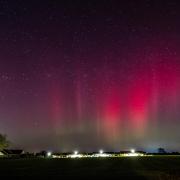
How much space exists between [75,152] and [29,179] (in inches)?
5573

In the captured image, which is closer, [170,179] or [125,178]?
[170,179]

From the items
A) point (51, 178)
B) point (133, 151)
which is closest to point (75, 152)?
point (133, 151)

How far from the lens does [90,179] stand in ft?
132

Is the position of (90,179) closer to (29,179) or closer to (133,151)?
(29,179)

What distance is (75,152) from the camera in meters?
183

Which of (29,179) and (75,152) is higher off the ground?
(75,152)

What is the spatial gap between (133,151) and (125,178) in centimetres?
14975

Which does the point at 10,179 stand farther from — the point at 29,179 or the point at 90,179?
the point at 90,179

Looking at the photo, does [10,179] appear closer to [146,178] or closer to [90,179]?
[90,179]

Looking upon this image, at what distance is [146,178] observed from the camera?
131 feet

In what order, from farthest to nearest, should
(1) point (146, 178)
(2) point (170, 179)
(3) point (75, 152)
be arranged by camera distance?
1. (3) point (75, 152)
2. (1) point (146, 178)
3. (2) point (170, 179)

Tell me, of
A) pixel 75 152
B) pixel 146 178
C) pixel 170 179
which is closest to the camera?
pixel 170 179

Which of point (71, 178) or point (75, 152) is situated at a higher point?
point (75, 152)

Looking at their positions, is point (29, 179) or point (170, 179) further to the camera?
point (29, 179)
